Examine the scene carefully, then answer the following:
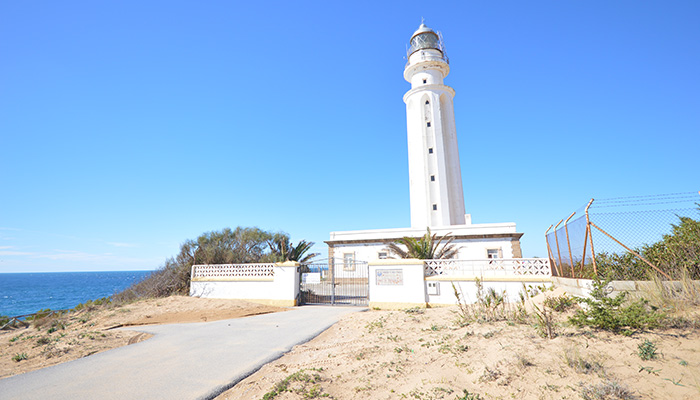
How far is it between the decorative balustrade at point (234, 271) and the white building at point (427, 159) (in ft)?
27.3

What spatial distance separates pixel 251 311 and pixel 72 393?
26.0 ft

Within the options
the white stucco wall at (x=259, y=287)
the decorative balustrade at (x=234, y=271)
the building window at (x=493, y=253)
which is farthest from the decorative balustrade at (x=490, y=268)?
the decorative balustrade at (x=234, y=271)

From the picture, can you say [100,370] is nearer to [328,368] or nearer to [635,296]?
[328,368]

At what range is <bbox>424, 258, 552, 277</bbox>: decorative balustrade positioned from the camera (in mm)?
11156

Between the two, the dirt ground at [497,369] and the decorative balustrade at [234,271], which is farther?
the decorative balustrade at [234,271]

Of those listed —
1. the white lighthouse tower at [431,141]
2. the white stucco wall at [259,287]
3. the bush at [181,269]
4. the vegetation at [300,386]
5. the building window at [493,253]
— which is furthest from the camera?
the white lighthouse tower at [431,141]

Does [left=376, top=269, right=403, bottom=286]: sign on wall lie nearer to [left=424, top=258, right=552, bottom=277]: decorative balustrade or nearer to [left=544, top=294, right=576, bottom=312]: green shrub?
[left=424, top=258, right=552, bottom=277]: decorative balustrade

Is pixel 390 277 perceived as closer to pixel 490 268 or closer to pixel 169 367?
pixel 490 268

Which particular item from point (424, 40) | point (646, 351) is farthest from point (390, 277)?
point (424, 40)

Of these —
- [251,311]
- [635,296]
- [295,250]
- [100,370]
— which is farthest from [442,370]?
[295,250]

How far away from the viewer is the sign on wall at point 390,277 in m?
12.3

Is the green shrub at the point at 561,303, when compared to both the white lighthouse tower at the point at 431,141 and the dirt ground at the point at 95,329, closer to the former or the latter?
the dirt ground at the point at 95,329

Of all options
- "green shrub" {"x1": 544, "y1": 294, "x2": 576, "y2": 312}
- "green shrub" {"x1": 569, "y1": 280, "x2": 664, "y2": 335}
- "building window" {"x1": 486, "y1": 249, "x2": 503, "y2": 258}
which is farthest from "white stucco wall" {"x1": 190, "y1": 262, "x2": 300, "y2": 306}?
"building window" {"x1": 486, "y1": 249, "x2": 503, "y2": 258}

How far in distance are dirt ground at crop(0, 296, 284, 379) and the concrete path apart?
3.08 feet
